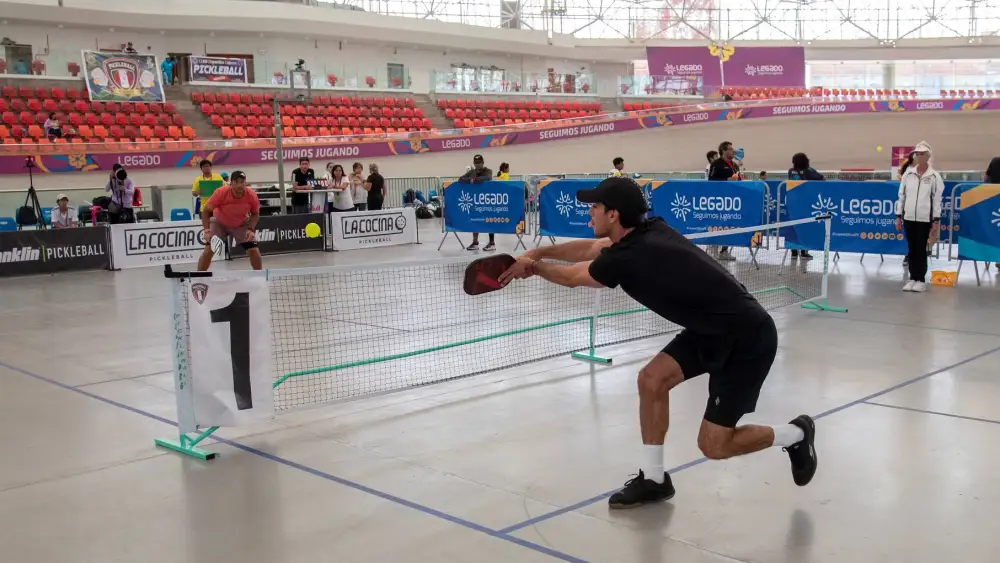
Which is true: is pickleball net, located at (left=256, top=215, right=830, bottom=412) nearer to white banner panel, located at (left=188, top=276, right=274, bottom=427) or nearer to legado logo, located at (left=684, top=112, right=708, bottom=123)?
white banner panel, located at (left=188, top=276, right=274, bottom=427)

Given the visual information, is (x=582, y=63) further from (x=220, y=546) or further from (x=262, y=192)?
(x=220, y=546)

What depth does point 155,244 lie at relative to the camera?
677 inches

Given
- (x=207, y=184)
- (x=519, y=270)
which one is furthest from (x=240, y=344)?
(x=207, y=184)

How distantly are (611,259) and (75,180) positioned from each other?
80.3 feet

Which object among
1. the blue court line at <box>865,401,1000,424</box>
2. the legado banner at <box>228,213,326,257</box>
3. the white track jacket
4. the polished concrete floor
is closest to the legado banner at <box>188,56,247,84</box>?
the legado banner at <box>228,213,326,257</box>

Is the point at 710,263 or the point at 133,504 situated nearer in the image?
the point at 710,263

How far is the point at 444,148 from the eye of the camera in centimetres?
3362

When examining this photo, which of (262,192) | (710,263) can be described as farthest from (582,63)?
(710,263)

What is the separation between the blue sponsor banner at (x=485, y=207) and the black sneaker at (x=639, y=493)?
13527mm

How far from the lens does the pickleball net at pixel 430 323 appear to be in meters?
7.79

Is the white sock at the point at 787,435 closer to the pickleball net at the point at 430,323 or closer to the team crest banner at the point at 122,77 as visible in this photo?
the pickleball net at the point at 430,323

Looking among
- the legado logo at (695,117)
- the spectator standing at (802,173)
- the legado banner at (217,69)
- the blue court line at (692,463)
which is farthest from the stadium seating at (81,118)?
the blue court line at (692,463)

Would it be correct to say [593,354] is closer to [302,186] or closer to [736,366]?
[736,366]

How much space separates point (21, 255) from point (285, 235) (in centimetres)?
515
